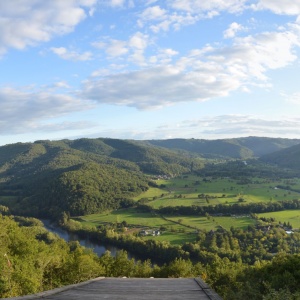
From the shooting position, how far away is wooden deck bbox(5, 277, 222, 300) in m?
6.77

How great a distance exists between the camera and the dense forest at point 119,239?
1914 centimetres

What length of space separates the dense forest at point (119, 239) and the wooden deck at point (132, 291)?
2.13 metres

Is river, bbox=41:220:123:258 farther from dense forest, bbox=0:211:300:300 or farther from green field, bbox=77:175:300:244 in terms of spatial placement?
dense forest, bbox=0:211:300:300

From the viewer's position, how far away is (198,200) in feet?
323

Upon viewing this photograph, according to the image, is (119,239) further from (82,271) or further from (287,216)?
(287,216)

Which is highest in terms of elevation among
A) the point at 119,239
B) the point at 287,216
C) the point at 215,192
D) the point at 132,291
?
the point at 132,291

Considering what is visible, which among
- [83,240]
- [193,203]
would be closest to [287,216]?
[193,203]

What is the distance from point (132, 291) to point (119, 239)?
61.2 meters

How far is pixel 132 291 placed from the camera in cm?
741

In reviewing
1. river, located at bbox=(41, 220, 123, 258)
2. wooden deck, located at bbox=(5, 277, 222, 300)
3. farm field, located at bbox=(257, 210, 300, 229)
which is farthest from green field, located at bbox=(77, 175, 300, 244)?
wooden deck, located at bbox=(5, 277, 222, 300)

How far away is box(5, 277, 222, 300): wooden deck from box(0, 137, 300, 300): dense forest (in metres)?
2.13

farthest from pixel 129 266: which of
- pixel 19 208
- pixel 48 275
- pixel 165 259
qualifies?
pixel 19 208

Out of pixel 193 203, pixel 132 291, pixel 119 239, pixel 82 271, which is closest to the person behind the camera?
pixel 132 291

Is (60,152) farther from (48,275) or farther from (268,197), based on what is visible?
(48,275)
